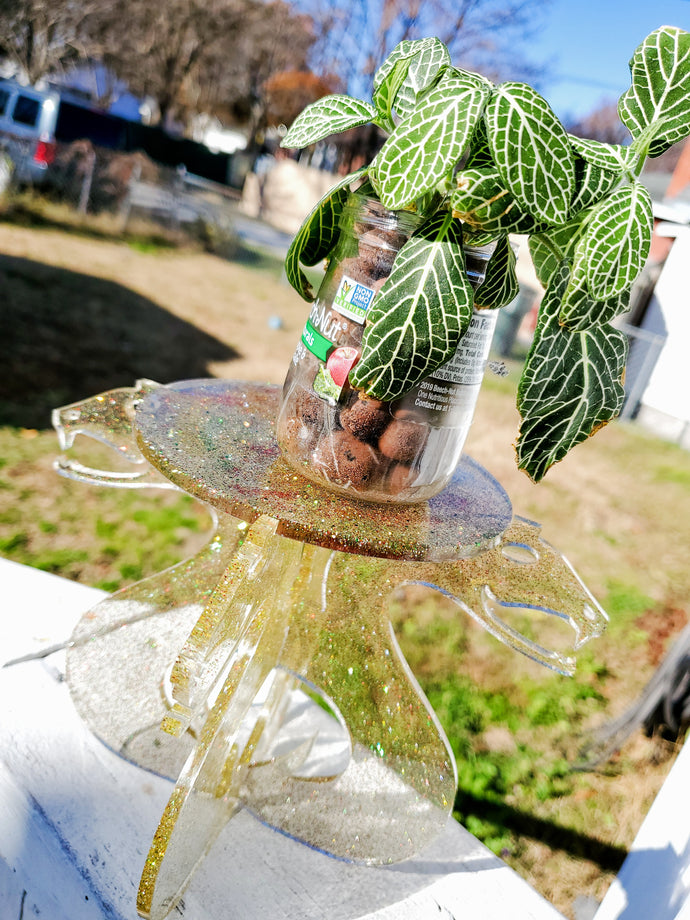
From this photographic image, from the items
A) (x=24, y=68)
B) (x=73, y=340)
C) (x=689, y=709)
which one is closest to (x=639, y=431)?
(x=689, y=709)

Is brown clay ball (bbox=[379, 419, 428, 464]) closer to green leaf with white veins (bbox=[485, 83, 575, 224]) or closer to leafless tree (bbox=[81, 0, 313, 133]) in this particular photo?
green leaf with white veins (bbox=[485, 83, 575, 224])

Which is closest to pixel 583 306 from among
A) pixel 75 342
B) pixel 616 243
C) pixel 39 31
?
pixel 616 243

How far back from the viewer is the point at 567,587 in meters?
0.86

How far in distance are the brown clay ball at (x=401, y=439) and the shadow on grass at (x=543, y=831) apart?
149 centimetres

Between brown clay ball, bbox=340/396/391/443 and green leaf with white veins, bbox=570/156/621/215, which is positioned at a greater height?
green leaf with white veins, bbox=570/156/621/215

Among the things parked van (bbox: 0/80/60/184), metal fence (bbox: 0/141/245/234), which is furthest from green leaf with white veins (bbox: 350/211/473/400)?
parked van (bbox: 0/80/60/184)

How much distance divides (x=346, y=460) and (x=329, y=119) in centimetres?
34

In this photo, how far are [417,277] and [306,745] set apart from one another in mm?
763

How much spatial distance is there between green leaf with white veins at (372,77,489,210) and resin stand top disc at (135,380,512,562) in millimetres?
282

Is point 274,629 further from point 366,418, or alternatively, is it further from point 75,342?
point 75,342

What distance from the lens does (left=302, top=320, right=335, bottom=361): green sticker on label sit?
2.28ft

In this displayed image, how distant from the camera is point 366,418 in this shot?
67 centimetres

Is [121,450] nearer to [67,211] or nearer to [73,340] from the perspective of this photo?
[73,340]

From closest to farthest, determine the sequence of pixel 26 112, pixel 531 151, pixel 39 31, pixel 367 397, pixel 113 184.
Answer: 1. pixel 531 151
2. pixel 367 397
3. pixel 113 184
4. pixel 26 112
5. pixel 39 31
